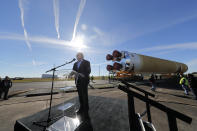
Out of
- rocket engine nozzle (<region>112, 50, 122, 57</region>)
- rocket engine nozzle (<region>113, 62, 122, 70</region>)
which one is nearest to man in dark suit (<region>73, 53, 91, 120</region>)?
rocket engine nozzle (<region>112, 50, 122, 57</region>)

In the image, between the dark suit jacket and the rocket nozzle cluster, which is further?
the rocket nozzle cluster

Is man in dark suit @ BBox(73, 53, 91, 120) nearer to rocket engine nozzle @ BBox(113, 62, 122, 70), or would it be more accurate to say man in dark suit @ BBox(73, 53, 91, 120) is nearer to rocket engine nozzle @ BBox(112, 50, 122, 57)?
rocket engine nozzle @ BBox(112, 50, 122, 57)

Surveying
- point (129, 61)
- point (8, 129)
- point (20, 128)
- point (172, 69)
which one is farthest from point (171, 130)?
point (172, 69)

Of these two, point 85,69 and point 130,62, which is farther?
point 130,62

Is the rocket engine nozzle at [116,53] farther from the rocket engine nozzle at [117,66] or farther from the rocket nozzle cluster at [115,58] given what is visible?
the rocket engine nozzle at [117,66]

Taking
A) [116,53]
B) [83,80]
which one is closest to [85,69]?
[83,80]

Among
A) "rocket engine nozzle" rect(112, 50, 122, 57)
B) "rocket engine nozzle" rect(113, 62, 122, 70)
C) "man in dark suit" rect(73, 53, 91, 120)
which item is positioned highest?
"rocket engine nozzle" rect(112, 50, 122, 57)

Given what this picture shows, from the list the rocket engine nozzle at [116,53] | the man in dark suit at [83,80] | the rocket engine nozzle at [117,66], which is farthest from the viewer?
the rocket engine nozzle at [117,66]

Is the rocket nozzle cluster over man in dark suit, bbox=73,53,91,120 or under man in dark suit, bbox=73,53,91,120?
over

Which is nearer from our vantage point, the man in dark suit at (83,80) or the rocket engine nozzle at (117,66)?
the man in dark suit at (83,80)

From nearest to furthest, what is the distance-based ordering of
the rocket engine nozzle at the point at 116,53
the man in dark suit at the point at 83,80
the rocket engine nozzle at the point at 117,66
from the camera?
the man in dark suit at the point at 83,80, the rocket engine nozzle at the point at 116,53, the rocket engine nozzle at the point at 117,66

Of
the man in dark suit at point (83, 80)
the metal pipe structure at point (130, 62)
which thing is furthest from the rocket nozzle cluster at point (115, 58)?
the man in dark suit at point (83, 80)

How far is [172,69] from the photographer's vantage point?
46.6 ft

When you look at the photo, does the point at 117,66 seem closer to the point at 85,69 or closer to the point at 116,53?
the point at 116,53
